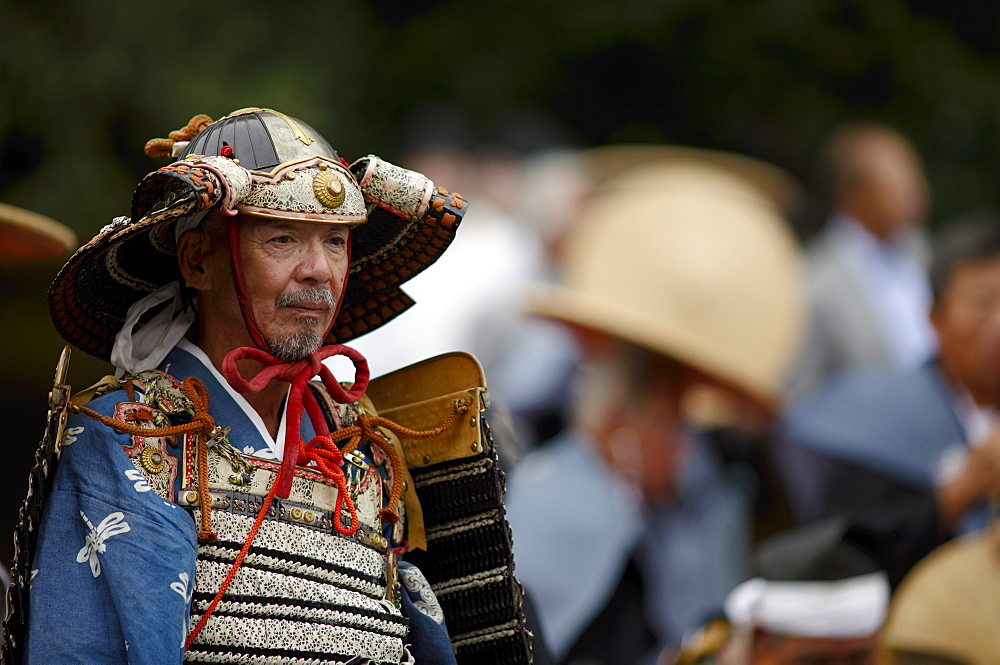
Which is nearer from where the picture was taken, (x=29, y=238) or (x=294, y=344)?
(x=294, y=344)

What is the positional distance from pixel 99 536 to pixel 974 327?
4510mm

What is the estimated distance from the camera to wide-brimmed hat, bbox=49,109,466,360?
295 cm

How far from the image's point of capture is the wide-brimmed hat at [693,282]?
7.71m

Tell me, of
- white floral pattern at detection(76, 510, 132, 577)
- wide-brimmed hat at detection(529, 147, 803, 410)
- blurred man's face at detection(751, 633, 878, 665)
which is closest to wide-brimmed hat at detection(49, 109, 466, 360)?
white floral pattern at detection(76, 510, 132, 577)

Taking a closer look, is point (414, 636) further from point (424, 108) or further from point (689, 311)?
point (424, 108)

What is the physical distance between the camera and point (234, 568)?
117 inches

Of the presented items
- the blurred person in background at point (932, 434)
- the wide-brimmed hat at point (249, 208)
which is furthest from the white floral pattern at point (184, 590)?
the blurred person in background at point (932, 434)

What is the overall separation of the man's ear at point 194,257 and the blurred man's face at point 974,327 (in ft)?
13.6

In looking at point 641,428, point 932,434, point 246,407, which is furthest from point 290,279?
point 641,428

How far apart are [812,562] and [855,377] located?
73.3 inches

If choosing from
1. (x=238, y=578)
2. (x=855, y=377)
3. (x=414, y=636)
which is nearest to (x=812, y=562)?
(x=855, y=377)

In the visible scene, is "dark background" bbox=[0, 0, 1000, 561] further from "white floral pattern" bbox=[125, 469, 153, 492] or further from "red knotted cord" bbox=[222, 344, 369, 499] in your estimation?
"white floral pattern" bbox=[125, 469, 153, 492]

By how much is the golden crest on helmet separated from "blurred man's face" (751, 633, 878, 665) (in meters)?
2.97

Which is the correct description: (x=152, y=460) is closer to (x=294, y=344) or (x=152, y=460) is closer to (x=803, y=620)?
(x=294, y=344)
